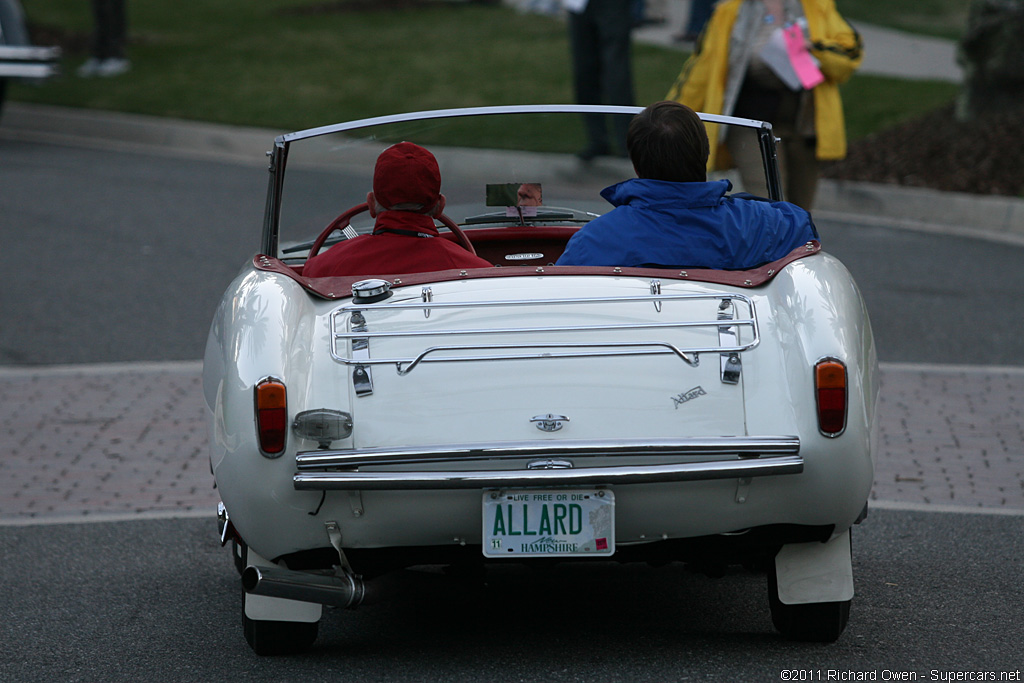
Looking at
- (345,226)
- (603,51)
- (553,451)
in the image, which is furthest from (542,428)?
(603,51)

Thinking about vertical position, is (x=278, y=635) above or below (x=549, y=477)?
below

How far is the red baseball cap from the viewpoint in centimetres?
400

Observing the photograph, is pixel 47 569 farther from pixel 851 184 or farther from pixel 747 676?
pixel 851 184

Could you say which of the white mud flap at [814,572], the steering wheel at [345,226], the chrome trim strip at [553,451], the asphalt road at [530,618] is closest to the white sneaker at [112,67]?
the asphalt road at [530,618]

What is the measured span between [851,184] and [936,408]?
5080 millimetres

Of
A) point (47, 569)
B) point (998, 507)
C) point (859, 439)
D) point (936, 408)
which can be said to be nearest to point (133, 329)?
point (47, 569)

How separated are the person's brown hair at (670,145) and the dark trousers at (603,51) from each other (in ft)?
25.4

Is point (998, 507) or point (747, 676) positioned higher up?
point (747, 676)

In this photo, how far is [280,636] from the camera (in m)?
3.69

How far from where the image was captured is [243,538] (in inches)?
137

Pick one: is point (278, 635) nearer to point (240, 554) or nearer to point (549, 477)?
point (240, 554)

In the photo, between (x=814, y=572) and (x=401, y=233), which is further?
(x=401, y=233)

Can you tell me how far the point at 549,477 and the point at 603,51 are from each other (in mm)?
8994

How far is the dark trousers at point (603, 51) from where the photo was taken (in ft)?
38.1
